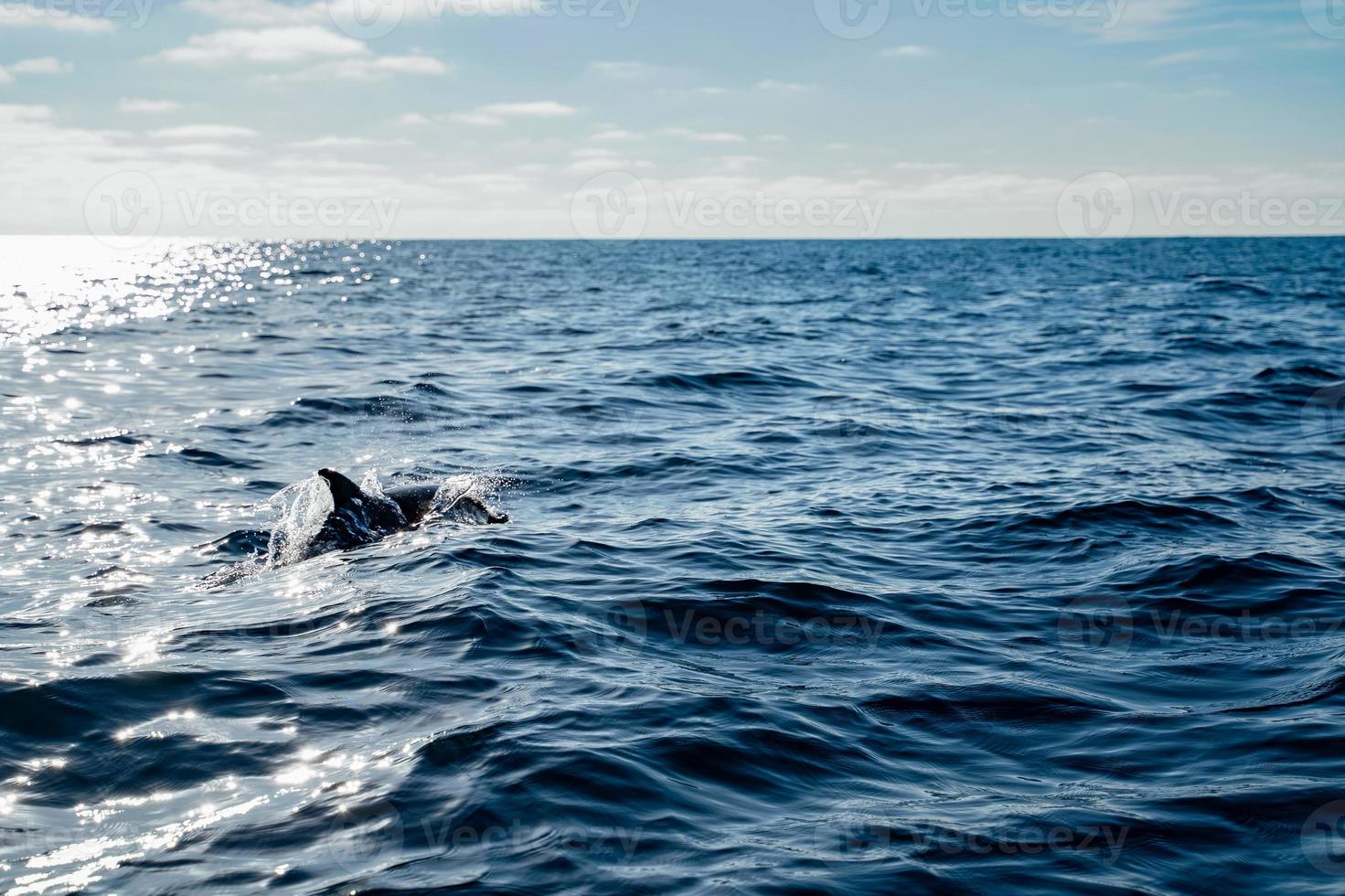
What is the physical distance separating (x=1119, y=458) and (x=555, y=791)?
11.8 metres

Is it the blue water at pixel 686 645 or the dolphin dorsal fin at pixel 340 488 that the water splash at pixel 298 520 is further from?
the blue water at pixel 686 645

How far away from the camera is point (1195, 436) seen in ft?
54.9

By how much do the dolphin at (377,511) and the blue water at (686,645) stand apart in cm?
31

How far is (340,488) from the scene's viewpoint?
11.1 meters

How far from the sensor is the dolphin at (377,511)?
10930 millimetres

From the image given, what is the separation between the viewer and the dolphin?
10.9 metres

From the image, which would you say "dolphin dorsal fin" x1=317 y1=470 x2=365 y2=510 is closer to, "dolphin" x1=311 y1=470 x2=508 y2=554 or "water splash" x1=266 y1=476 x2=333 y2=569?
"dolphin" x1=311 y1=470 x2=508 y2=554

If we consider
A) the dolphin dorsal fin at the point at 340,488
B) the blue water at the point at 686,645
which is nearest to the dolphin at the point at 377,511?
the dolphin dorsal fin at the point at 340,488

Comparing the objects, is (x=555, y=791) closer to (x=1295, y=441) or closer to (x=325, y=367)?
(x=1295, y=441)

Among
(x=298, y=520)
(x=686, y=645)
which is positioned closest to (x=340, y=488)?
(x=298, y=520)

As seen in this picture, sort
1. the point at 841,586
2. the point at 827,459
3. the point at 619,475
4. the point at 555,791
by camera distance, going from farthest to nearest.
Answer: the point at 827,459
the point at 619,475
the point at 841,586
the point at 555,791

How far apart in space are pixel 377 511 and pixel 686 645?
4.81m

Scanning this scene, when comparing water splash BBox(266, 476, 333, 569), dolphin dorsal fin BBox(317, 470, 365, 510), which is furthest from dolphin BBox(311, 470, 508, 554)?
water splash BBox(266, 476, 333, 569)

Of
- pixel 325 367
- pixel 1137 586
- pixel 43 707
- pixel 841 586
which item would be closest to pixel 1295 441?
pixel 1137 586
